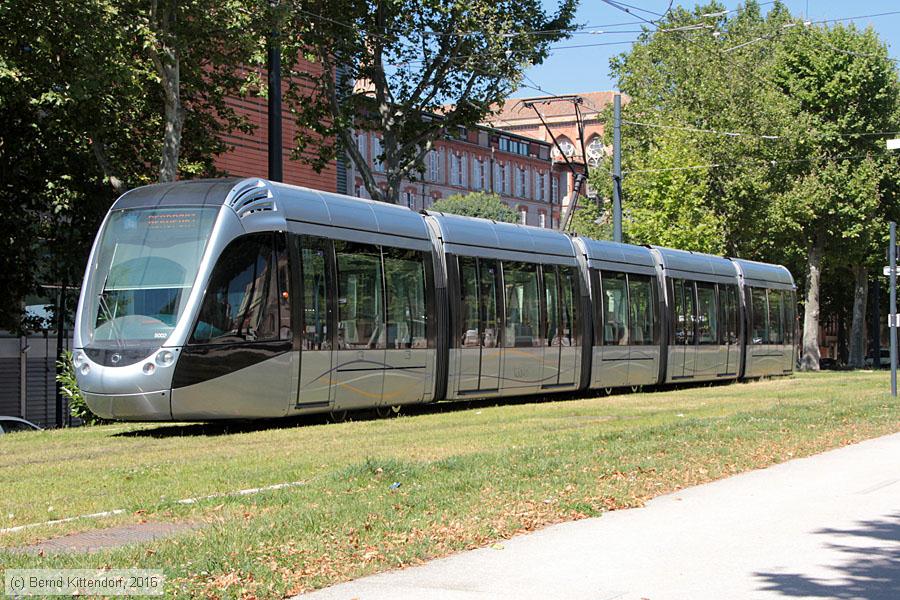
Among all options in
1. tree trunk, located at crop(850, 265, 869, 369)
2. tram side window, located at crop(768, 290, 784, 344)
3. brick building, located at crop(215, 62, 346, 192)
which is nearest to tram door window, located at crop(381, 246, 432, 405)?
brick building, located at crop(215, 62, 346, 192)

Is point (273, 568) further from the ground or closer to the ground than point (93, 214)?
closer to the ground

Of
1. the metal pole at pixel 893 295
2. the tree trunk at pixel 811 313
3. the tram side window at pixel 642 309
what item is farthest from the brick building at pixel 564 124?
the metal pole at pixel 893 295

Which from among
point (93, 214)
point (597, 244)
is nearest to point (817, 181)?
point (597, 244)

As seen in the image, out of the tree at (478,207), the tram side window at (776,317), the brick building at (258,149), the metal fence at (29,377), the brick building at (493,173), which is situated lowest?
the metal fence at (29,377)

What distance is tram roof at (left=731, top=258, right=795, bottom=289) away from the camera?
34.8 m

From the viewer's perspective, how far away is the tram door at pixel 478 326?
22.0 metres

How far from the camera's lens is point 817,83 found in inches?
2170

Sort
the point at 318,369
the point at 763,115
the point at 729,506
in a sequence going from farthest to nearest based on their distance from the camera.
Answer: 1. the point at 763,115
2. the point at 318,369
3. the point at 729,506

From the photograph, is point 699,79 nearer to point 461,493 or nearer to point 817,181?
point 817,181

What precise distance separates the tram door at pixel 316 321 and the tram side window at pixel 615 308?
32.0 ft

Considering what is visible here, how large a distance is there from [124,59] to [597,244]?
10.4m

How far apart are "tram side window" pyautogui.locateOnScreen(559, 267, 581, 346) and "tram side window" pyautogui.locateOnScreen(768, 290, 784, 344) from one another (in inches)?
473

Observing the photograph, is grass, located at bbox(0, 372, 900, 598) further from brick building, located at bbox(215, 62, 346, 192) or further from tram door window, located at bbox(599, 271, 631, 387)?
brick building, located at bbox(215, 62, 346, 192)

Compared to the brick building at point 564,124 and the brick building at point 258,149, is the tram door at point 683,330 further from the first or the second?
the brick building at point 564,124
